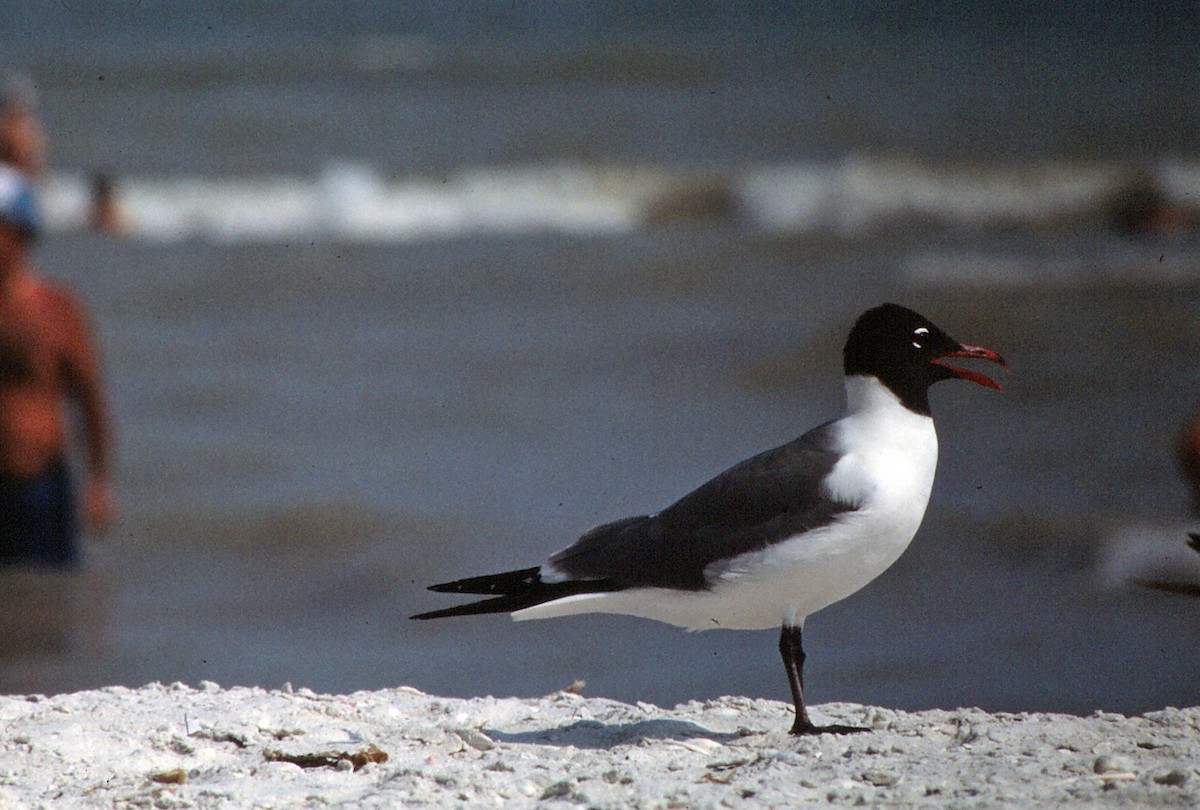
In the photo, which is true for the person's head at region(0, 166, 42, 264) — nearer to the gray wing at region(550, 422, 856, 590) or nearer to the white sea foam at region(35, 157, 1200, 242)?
the gray wing at region(550, 422, 856, 590)

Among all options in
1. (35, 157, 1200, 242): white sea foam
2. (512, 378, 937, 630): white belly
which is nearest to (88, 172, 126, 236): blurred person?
(35, 157, 1200, 242): white sea foam

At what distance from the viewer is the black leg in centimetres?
309

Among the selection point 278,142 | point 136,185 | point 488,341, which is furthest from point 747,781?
point 278,142

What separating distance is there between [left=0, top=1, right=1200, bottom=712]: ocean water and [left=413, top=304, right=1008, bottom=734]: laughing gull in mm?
1972

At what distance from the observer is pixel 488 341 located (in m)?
11.4

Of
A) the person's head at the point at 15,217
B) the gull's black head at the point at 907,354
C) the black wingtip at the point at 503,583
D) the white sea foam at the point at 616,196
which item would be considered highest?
the white sea foam at the point at 616,196

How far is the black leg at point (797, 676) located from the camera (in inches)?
122

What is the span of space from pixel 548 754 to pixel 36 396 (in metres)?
4.05

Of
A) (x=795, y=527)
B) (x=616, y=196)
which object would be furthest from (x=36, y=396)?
(x=616, y=196)

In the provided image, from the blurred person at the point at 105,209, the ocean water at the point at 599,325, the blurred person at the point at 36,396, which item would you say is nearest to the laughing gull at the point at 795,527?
the ocean water at the point at 599,325

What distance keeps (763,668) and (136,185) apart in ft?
58.7

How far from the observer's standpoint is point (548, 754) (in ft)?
10.3

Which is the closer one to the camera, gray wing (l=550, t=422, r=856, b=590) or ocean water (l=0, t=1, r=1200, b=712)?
gray wing (l=550, t=422, r=856, b=590)

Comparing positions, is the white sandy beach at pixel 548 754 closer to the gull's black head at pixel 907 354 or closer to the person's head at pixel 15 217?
the gull's black head at pixel 907 354
